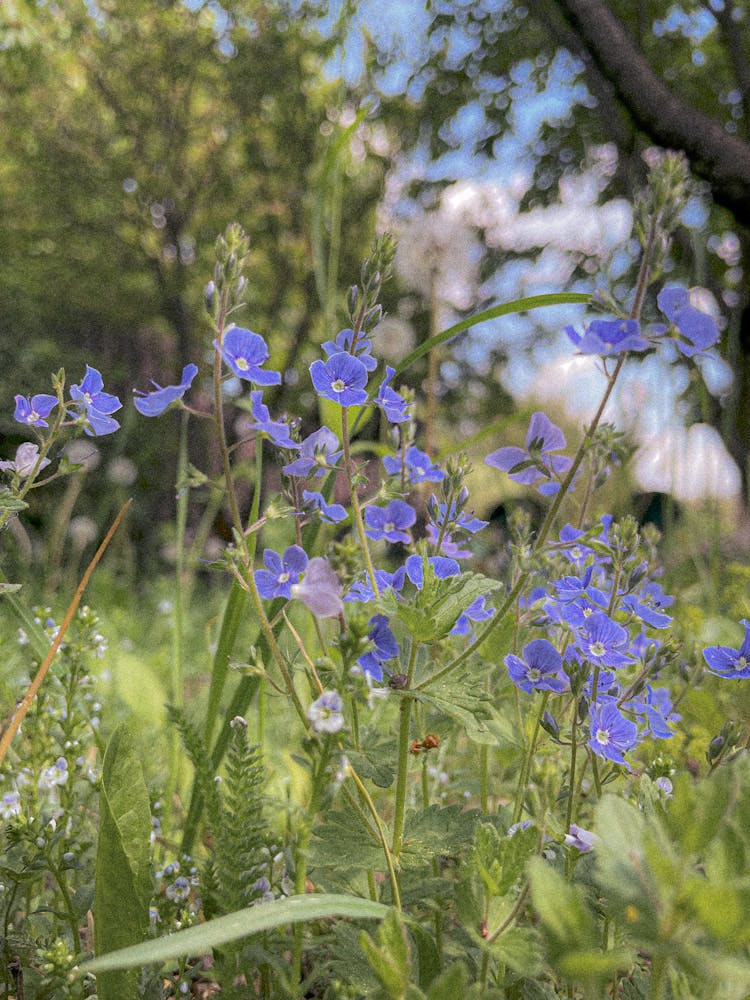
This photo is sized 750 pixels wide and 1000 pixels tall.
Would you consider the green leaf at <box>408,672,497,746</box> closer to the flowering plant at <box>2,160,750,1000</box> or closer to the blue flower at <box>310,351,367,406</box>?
the flowering plant at <box>2,160,750,1000</box>

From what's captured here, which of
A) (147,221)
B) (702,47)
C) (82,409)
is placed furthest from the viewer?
(147,221)

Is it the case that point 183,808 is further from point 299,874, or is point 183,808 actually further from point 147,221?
point 147,221

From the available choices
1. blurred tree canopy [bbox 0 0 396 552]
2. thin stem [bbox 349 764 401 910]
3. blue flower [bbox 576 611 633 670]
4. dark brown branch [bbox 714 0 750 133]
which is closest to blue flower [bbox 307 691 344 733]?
thin stem [bbox 349 764 401 910]

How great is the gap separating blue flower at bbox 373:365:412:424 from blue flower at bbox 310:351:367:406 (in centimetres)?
3

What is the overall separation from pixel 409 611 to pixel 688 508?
102 inches

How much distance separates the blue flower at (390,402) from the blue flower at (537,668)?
363mm

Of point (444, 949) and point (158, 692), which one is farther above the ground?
point (158, 692)

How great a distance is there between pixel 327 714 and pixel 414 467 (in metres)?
0.56

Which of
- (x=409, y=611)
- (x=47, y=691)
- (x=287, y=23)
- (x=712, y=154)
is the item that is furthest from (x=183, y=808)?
(x=287, y=23)

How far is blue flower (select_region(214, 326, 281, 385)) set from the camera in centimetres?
97

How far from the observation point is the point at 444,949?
0.96 metres

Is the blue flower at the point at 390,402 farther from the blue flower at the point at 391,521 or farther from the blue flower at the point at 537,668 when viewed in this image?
the blue flower at the point at 537,668

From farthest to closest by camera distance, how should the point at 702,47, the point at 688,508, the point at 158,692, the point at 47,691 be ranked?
1. the point at 702,47
2. the point at 688,508
3. the point at 158,692
4. the point at 47,691

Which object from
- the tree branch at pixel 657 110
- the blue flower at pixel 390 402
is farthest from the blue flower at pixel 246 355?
the tree branch at pixel 657 110
